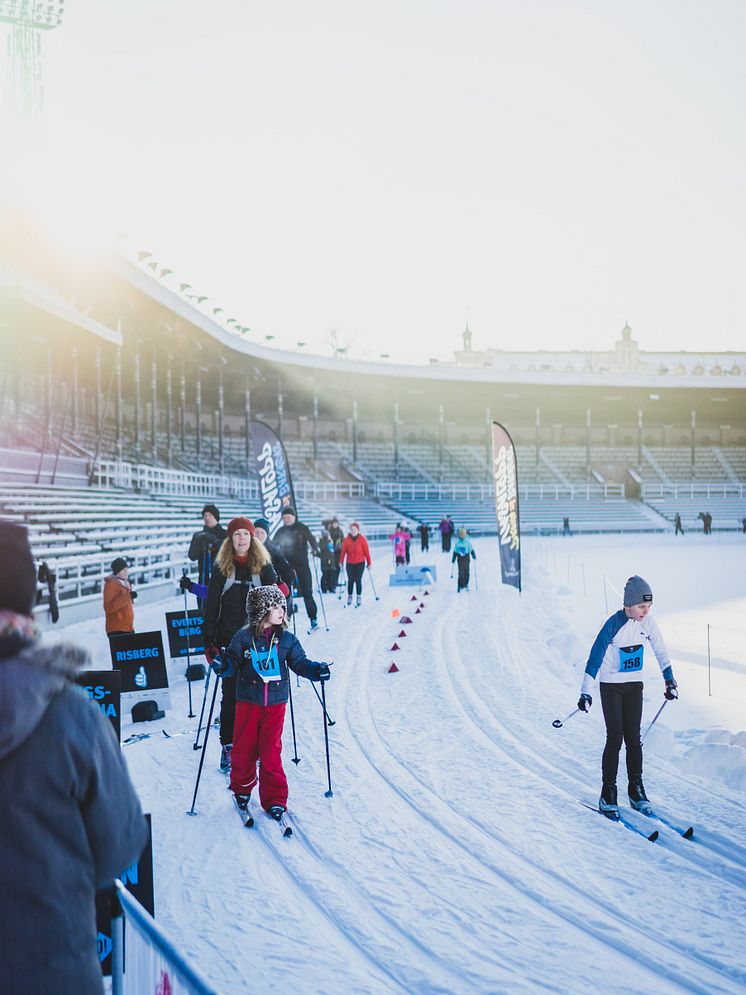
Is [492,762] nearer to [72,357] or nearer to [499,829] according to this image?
[499,829]

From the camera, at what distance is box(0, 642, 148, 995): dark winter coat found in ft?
5.38

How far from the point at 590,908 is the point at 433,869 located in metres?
0.87

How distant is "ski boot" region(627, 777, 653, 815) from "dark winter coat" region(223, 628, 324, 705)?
90.2 inches

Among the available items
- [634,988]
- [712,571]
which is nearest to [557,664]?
[634,988]

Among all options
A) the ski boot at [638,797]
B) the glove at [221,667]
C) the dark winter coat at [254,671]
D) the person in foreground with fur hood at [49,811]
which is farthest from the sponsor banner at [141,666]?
the person in foreground with fur hood at [49,811]

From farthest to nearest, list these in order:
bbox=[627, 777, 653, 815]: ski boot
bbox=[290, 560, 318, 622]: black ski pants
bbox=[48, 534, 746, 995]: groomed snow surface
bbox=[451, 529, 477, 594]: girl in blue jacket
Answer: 1. bbox=[451, 529, 477, 594]: girl in blue jacket
2. bbox=[290, 560, 318, 622]: black ski pants
3. bbox=[627, 777, 653, 815]: ski boot
4. bbox=[48, 534, 746, 995]: groomed snow surface

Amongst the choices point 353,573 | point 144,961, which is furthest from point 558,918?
point 353,573

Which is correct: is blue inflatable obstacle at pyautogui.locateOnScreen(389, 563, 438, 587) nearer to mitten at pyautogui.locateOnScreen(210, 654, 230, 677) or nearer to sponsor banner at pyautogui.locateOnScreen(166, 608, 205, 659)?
sponsor banner at pyautogui.locateOnScreen(166, 608, 205, 659)

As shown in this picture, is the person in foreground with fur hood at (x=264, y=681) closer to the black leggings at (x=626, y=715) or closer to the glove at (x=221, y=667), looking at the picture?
the glove at (x=221, y=667)

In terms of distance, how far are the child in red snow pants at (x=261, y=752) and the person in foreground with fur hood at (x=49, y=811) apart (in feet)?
10.8

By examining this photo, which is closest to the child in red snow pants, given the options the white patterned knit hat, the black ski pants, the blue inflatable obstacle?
the white patterned knit hat

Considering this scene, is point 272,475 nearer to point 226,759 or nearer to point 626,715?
point 226,759

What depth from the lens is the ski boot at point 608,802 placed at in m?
5.04

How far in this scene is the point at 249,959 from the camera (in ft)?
11.4
